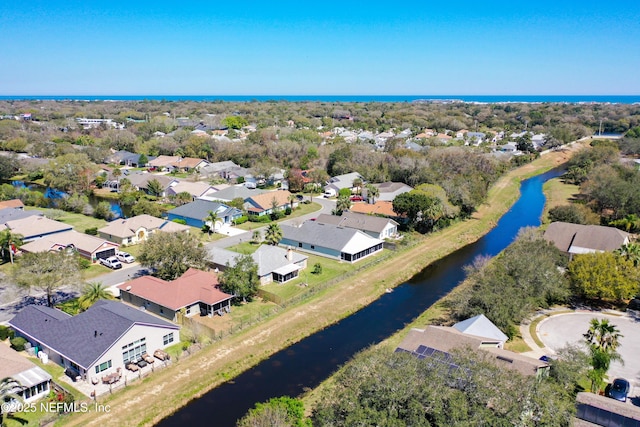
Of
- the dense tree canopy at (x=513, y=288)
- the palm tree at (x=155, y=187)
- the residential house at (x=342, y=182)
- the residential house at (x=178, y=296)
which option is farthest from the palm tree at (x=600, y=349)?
the palm tree at (x=155, y=187)

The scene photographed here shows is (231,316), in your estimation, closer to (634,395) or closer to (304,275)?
(304,275)

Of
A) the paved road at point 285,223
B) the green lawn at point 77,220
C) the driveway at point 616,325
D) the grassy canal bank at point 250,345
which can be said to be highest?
the green lawn at point 77,220

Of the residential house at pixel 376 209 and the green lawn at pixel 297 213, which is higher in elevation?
the residential house at pixel 376 209

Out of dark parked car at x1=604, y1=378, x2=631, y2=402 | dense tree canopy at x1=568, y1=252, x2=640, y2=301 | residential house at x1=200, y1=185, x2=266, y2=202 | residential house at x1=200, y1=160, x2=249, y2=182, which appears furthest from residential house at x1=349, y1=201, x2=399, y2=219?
dark parked car at x1=604, y1=378, x2=631, y2=402

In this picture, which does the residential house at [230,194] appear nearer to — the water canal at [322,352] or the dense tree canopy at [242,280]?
the dense tree canopy at [242,280]

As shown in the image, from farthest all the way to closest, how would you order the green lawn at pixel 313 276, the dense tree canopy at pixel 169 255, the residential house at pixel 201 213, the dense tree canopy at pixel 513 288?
the residential house at pixel 201 213
the green lawn at pixel 313 276
the dense tree canopy at pixel 169 255
the dense tree canopy at pixel 513 288

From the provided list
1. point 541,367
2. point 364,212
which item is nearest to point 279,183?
point 364,212

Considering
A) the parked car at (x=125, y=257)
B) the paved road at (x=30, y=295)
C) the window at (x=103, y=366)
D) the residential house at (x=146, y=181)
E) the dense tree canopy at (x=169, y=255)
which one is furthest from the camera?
the residential house at (x=146, y=181)
